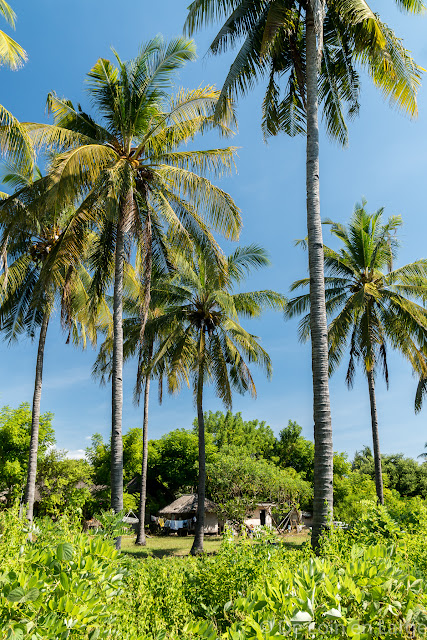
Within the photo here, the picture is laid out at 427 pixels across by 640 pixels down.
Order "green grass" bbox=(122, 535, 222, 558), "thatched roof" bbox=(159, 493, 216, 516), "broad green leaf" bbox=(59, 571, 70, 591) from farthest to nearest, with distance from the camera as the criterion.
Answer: "thatched roof" bbox=(159, 493, 216, 516) → "green grass" bbox=(122, 535, 222, 558) → "broad green leaf" bbox=(59, 571, 70, 591)

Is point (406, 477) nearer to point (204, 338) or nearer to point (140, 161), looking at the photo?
point (204, 338)

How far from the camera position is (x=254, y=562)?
4.18m

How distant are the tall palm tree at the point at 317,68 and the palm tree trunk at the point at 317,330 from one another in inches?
0.6

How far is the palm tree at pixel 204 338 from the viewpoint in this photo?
1786cm

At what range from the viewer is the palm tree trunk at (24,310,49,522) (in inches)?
573

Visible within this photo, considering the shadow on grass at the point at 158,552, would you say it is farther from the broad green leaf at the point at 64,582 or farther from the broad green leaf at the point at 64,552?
the broad green leaf at the point at 64,582

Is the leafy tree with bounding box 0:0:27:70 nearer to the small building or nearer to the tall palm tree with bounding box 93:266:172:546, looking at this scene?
the tall palm tree with bounding box 93:266:172:546

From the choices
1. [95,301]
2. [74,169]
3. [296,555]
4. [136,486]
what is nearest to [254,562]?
[296,555]

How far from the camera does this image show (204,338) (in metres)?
18.4

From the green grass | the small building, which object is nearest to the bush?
the green grass

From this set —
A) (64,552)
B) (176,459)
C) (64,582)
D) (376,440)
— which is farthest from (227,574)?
(176,459)

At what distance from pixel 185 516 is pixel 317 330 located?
27458 millimetres

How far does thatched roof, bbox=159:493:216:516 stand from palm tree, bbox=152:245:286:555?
37.3 feet

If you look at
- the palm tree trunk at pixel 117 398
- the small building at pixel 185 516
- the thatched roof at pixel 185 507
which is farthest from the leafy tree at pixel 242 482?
the palm tree trunk at pixel 117 398
